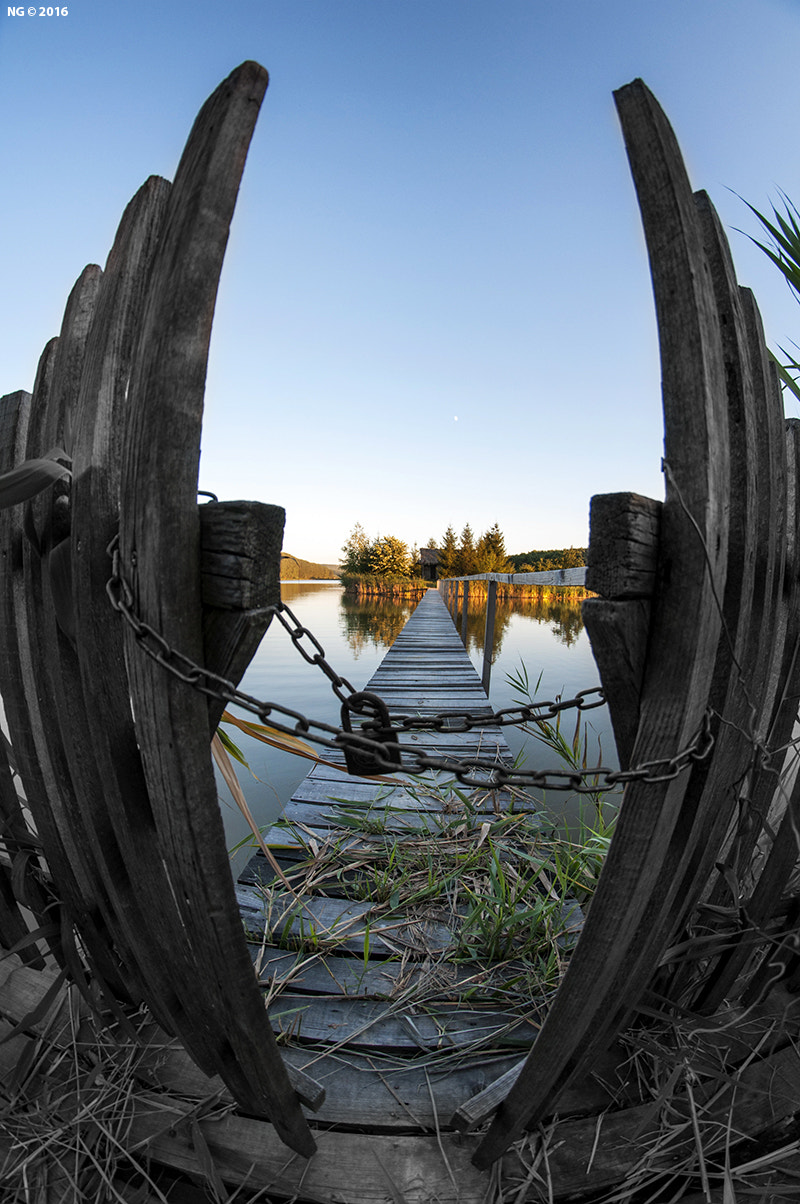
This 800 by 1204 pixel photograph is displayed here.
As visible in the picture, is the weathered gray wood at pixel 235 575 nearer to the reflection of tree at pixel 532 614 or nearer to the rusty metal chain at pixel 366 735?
the rusty metal chain at pixel 366 735

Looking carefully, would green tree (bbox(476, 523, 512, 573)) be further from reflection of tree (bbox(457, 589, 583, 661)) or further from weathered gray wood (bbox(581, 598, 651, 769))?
weathered gray wood (bbox(581, 598, 651, 769))

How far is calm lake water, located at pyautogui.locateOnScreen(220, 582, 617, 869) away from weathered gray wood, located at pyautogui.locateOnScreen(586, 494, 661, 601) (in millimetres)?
1991

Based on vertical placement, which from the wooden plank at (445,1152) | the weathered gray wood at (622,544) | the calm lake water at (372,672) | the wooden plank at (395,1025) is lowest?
the calm lake water at (372,672)

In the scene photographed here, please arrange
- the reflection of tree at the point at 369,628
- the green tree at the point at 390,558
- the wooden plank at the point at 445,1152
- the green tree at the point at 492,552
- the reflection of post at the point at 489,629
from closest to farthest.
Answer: the wooden plank at the point at 445,1152
the reflection of post at the point at 489,629
the reflection of tree at the point at 369,628
the green tree at the point at 492,552
the green tree at the point at 390,558

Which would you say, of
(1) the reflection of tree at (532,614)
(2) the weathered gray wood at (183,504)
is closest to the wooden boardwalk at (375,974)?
(2) the weathered gray wood at (183,504)

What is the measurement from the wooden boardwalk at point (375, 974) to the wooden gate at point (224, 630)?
0.75 ft

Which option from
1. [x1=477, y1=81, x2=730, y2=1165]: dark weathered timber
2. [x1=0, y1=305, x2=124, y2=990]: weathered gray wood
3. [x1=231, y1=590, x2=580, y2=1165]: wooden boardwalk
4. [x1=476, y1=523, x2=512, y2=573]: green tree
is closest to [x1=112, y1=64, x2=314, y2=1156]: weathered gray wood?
[x1=0, y1=305, x2=124, y2=990]: weathered gray wood

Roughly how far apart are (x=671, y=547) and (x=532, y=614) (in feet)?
80.5

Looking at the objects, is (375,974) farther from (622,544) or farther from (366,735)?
(622,544)

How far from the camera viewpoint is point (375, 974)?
5.88ft

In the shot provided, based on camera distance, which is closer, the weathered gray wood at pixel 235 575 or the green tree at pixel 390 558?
the weathered gray wood at pixel 235 575

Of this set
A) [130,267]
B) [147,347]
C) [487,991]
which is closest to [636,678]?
[147,347]

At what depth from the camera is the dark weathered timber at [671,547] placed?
0.84m

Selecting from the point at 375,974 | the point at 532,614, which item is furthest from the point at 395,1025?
the point at 532,614
